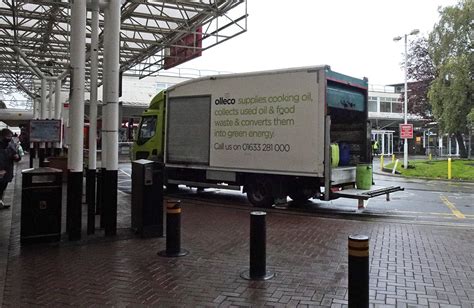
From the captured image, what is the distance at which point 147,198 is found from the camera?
7.62 metres

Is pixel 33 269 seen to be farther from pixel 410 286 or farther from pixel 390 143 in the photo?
pixel 390 143

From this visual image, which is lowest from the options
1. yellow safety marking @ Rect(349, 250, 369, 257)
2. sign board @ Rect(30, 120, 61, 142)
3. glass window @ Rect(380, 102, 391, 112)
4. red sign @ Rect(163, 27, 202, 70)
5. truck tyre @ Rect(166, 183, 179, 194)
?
truck tyre @ Rect(166, 183, 179, 194)

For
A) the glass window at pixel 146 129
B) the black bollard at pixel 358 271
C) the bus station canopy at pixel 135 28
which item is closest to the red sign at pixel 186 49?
the bus station canopy at pixel 135 28

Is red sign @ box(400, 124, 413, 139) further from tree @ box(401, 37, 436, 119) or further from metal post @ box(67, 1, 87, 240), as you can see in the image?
metal post @ box(67, 1, 87, 240)

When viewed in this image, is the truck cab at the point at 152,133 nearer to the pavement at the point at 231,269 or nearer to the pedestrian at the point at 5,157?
the pedestrian at the point at 5,157

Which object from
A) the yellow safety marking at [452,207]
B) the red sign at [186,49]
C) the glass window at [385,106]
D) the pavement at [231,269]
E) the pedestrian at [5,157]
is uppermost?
the glass window at [385,106]

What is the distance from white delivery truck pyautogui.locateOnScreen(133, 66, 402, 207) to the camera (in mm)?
10188

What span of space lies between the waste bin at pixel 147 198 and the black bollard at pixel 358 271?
4342 mm

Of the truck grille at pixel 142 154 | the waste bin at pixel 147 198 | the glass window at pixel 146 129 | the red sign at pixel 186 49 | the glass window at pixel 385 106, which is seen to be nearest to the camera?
the waste bin at pixel 147 198

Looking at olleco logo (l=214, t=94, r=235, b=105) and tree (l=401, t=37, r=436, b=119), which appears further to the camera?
tree (l=401, t=37, r=436, b=119)

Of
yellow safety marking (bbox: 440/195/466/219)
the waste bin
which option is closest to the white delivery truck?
yellow safety marking (bbox: 440/195/466/219)

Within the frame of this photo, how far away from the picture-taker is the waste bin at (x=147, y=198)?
757 cm

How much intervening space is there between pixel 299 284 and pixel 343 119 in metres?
7.47

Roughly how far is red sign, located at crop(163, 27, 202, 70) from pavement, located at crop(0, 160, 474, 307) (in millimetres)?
10243
